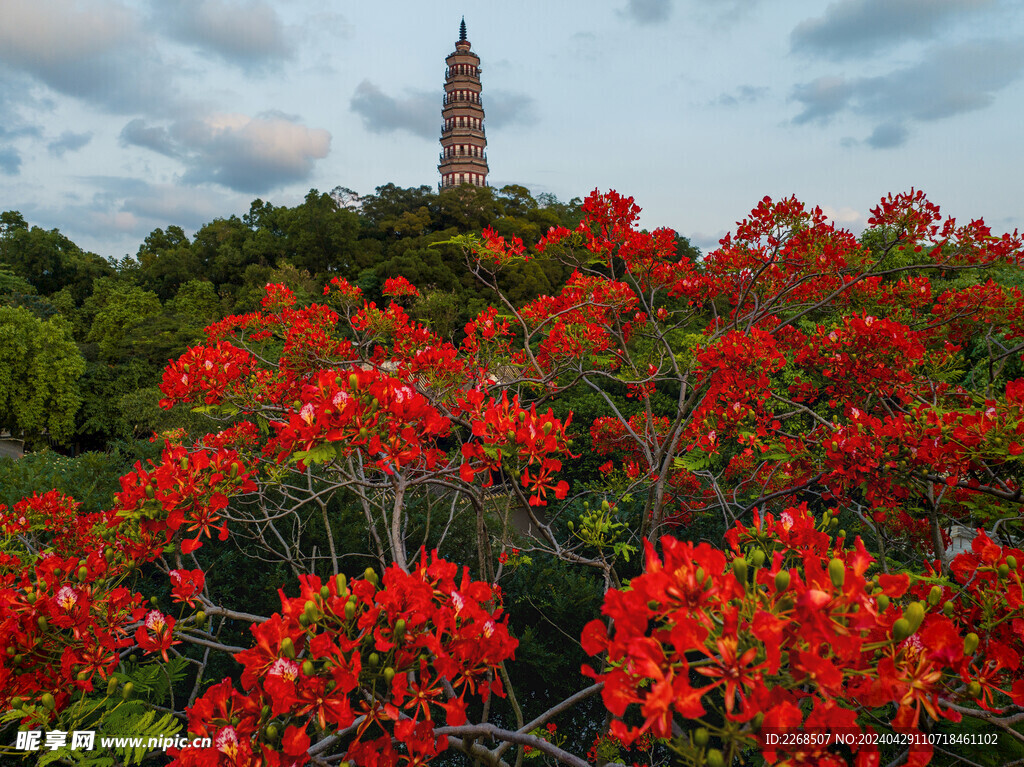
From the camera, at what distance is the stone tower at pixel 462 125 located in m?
49.0

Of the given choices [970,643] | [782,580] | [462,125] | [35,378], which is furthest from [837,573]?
[462,125]

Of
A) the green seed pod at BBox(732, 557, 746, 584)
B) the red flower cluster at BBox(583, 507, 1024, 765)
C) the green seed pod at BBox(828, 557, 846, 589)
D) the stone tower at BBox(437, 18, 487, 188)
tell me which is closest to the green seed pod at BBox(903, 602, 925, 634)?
the red flower cluster at BBox(583, 507, 1024, 765)

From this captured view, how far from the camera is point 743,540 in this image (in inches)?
65.1

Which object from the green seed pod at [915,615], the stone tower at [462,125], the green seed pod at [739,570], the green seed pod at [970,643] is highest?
the stone tower at [462,125]

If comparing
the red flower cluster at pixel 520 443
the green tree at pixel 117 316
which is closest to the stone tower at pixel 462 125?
the green tree at pixel 117 316

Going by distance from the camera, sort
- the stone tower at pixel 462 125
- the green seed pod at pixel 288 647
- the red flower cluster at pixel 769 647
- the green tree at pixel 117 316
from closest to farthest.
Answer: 1. the red flower cluster at pixel 769 647
2. the green seed pod at pixel 288 647
3. the green tree at pixel 117 316
4. the stone tower at pixel 462 125

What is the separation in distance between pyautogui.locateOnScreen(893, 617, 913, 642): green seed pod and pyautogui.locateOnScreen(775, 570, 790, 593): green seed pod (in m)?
0.19

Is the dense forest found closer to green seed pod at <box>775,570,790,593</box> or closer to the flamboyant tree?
the flamboyant tree

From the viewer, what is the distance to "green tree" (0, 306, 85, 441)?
18828mm

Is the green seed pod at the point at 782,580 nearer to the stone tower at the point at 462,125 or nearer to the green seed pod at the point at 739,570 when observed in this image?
the green seed pod at the point at 739,570

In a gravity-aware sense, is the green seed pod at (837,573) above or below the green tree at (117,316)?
below

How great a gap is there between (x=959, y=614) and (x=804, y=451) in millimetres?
1469

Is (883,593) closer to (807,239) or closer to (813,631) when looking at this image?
(813,631)

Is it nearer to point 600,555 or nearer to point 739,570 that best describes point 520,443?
point 739,570
